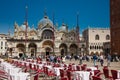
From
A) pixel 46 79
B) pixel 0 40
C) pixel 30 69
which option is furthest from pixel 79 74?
pixel 0 40

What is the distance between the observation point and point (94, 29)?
91062 mm

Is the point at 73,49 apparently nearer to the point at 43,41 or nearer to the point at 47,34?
the point at 47,34

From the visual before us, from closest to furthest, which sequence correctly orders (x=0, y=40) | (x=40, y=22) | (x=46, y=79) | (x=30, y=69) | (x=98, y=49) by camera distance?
(x=46, y=79) < (x=30, y=69) < (x=40, y=22) < (x=98, y=49) < (x=0, y=40)

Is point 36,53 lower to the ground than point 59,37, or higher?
lower

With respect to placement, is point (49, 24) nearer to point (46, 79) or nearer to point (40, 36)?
point (40, 36)

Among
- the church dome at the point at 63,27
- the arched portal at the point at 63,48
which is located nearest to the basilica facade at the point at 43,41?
the arched portal at the point at 63,48

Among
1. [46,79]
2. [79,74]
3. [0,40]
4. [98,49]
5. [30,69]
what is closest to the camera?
[79,74]

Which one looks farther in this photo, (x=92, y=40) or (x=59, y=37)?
(x=92, y=40)

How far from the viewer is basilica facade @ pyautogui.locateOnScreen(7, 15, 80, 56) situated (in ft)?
244

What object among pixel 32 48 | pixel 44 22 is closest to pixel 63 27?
pixel 44 22

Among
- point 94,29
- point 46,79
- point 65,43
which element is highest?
point 94,29

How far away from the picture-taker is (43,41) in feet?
A: 247

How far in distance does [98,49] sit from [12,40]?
3152 cm

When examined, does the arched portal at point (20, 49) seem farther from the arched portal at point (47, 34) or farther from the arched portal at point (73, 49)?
the arched portal at point (73, 49)
